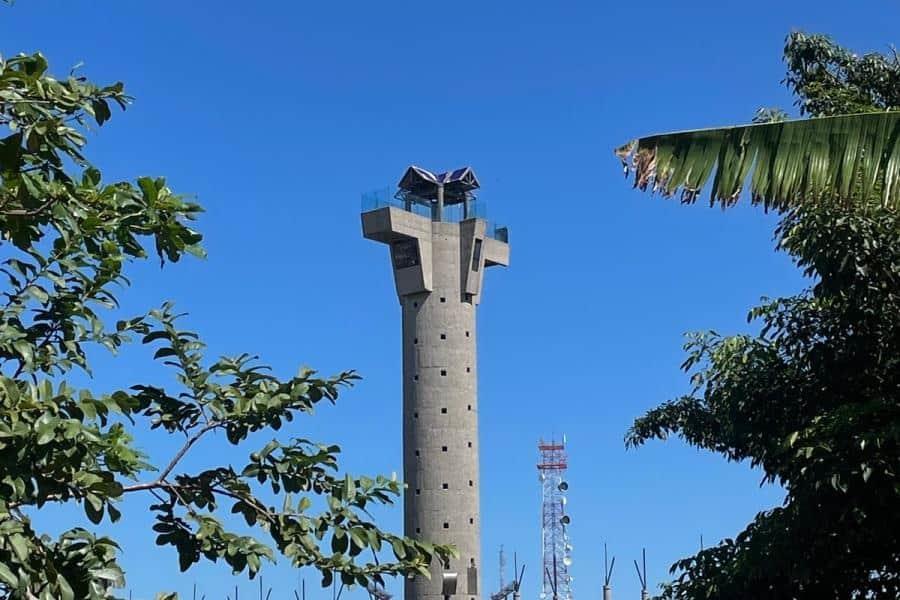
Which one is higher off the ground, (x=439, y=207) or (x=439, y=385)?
(x=439, y=207)

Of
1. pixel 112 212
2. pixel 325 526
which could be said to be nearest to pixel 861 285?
pixel 325 526

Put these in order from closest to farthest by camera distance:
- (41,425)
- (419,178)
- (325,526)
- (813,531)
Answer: (41,425) < (325,526) < (813,531) < (419,178)

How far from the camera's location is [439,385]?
46.6m

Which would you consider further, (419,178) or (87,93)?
(419,178)

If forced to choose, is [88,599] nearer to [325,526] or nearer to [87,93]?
[325,526]

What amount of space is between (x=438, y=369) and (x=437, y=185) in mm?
8687

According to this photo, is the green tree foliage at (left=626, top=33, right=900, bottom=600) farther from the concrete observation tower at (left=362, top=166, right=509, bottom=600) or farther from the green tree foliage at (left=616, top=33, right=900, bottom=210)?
the concrete observation tower at (left=362, top=166, right=509, bottom=600)

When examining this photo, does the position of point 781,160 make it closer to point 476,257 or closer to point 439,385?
point 439,385

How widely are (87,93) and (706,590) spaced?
8.56 meters

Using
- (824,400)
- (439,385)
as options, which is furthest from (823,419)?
(439,385)

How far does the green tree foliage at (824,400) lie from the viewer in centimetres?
1037

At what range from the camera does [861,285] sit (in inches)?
441

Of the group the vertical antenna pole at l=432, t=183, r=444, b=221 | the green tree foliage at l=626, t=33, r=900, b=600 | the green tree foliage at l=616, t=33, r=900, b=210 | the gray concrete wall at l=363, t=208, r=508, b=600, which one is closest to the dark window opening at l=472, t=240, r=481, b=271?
the gray concrete wall at l=363, t=208, r=508, b=600

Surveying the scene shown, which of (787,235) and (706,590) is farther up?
(787,235)
